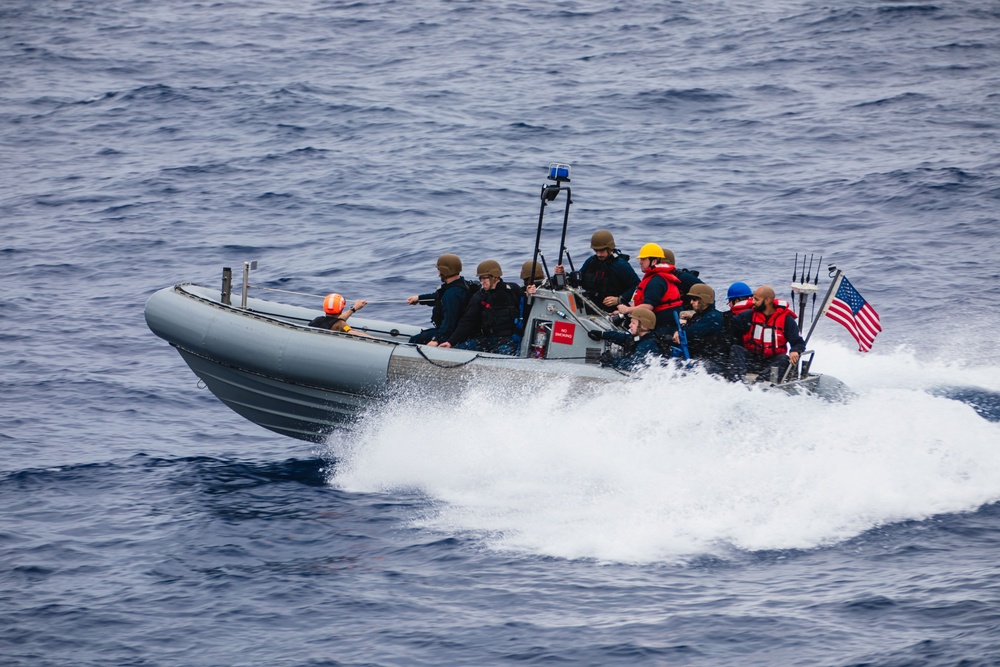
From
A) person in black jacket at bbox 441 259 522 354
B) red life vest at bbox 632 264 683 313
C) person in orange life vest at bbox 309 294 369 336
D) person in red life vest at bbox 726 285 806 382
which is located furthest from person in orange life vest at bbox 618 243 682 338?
person in orange life vest at bbox 309 294 369 336

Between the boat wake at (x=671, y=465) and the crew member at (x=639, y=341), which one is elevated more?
the crew member at (x=639, y=341)

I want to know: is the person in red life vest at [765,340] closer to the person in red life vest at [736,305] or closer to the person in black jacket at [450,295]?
the person in red life vest at [736,305]

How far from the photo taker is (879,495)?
9297mm

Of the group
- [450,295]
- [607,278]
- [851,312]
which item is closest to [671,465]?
[607,278]

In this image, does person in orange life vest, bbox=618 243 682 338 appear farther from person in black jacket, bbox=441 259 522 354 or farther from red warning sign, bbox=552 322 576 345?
person in black jacket, bbox=441 259 522 354

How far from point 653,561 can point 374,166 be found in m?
14.1

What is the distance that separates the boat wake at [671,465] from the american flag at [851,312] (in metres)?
0.63

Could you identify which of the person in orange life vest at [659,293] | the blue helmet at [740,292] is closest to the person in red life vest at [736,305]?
the blue helmet at [740,292]

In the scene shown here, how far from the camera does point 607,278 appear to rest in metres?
11.2

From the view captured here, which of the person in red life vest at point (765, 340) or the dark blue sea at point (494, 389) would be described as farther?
the person in red life vest at point (765, 340)

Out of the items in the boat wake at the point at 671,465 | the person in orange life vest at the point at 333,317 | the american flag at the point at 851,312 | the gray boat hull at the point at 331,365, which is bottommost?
the boat wake at the point at 671,465

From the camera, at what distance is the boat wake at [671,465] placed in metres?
9.07

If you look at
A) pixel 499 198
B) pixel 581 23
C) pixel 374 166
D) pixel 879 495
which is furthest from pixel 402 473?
pixel 581 23

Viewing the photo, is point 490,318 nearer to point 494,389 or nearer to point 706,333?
point 494,389
